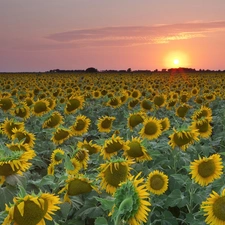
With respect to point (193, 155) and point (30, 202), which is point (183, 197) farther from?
point (30, 202)

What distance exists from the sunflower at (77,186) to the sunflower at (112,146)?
980 mm

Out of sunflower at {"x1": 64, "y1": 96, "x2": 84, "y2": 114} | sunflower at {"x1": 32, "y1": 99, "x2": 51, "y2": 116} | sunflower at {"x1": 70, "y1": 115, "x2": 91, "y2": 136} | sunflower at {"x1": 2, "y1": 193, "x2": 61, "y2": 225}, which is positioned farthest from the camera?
sunflower at {"x1": 64, "y1": 96, "x2": 84, "y2": 114}

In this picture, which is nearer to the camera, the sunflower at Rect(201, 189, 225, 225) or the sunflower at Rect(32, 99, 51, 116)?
the sunflower at Rect(201, 189, 225, 225)

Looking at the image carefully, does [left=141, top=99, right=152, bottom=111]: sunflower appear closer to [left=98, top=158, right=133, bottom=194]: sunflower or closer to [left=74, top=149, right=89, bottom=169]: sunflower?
[left=74, top=149, right=89, bottom=169]: sunflower

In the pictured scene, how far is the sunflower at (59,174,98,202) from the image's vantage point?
325cm

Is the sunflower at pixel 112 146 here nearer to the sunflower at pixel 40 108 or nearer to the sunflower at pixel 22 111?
the sunflower at pixel 40 108

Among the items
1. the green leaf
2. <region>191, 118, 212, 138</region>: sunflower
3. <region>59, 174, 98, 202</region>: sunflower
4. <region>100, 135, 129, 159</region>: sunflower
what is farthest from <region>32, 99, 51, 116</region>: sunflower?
the green leaf

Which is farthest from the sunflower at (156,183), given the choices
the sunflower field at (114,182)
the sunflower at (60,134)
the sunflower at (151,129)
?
the sunflower at (60,134)

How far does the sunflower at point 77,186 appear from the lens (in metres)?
3.25

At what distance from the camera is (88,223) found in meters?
4.27

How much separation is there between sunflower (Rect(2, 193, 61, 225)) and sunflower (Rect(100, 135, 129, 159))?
1.81 m

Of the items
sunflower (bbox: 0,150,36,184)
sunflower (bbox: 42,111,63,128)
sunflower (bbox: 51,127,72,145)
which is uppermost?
sunflower (bbox: 0,150,36,184)

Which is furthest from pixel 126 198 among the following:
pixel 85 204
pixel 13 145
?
pixel 13 145

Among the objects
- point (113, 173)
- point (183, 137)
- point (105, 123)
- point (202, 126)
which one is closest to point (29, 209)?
point (113, 173)
